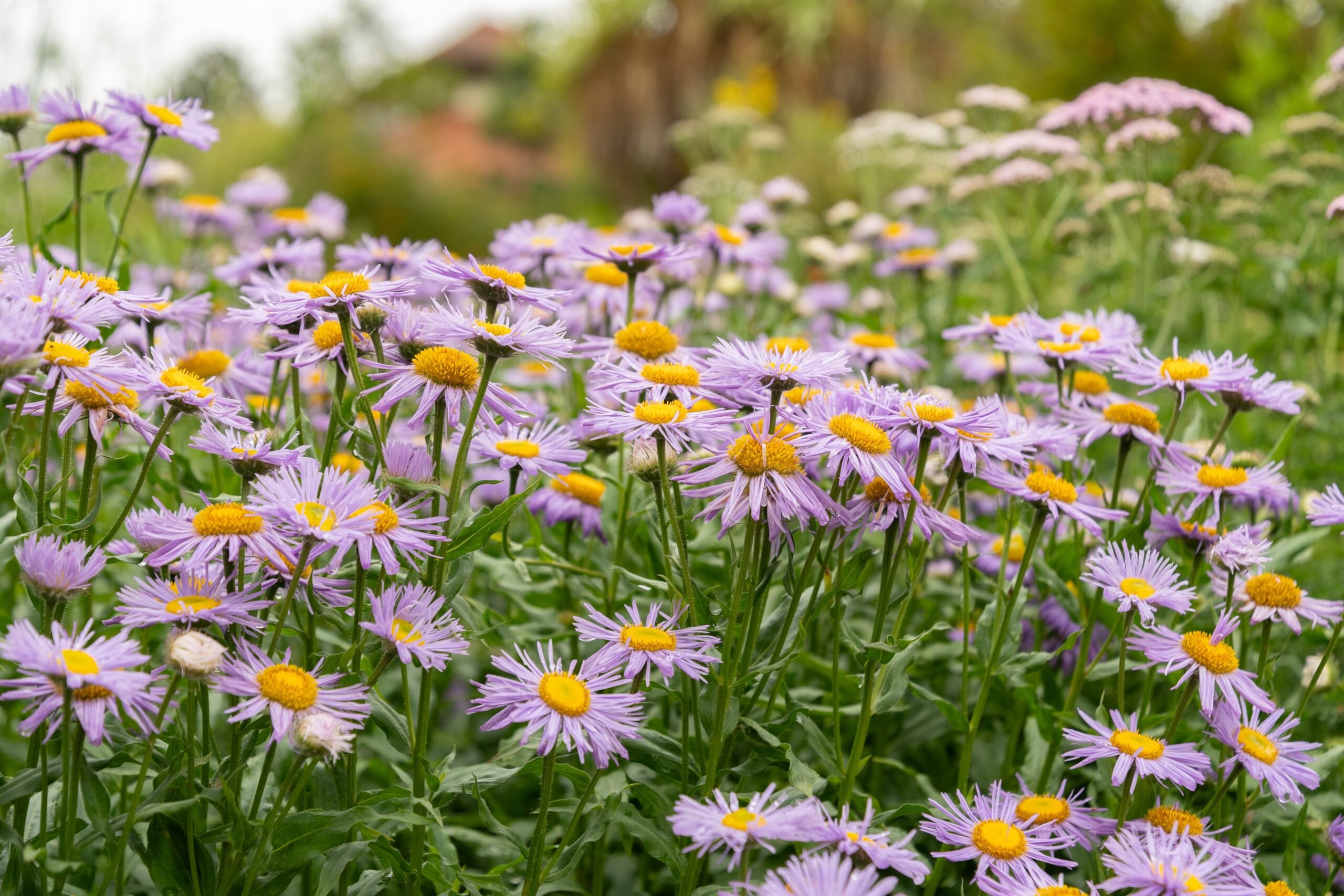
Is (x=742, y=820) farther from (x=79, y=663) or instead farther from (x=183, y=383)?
(x=183, y=383)

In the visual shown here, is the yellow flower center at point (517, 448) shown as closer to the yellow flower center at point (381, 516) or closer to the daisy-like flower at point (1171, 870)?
the yellow flower center at point (381, 516)

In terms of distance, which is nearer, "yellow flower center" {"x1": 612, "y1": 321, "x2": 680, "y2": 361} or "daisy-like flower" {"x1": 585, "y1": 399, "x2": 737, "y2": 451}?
"daisy-like flower" {"x1": 585, "y1": 399, "x2": 737, "y2": 451}

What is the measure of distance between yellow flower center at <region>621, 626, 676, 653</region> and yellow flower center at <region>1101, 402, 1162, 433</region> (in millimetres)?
923

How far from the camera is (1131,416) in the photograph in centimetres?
187

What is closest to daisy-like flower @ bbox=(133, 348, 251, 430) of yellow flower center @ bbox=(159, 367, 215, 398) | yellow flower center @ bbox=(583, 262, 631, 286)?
yellow flower center @ bbox=(159, 367, 215, 398)

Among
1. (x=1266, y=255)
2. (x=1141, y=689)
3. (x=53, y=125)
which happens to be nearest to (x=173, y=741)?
(x=53, y=125)

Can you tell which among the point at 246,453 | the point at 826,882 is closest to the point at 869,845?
the point at 826,882

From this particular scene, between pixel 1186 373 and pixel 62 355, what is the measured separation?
5.47ft

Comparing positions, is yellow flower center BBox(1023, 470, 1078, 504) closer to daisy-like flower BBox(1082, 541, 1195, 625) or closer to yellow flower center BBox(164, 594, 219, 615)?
daisy-like flower BBox(1082, 541, 1195, 625)

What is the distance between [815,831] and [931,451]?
2.54 feet

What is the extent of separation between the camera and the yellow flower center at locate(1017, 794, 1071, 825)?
1.46 meters

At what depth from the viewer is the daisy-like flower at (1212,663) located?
1521mm

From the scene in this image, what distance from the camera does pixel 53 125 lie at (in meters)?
2.13

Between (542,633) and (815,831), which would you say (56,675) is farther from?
(542,633)
